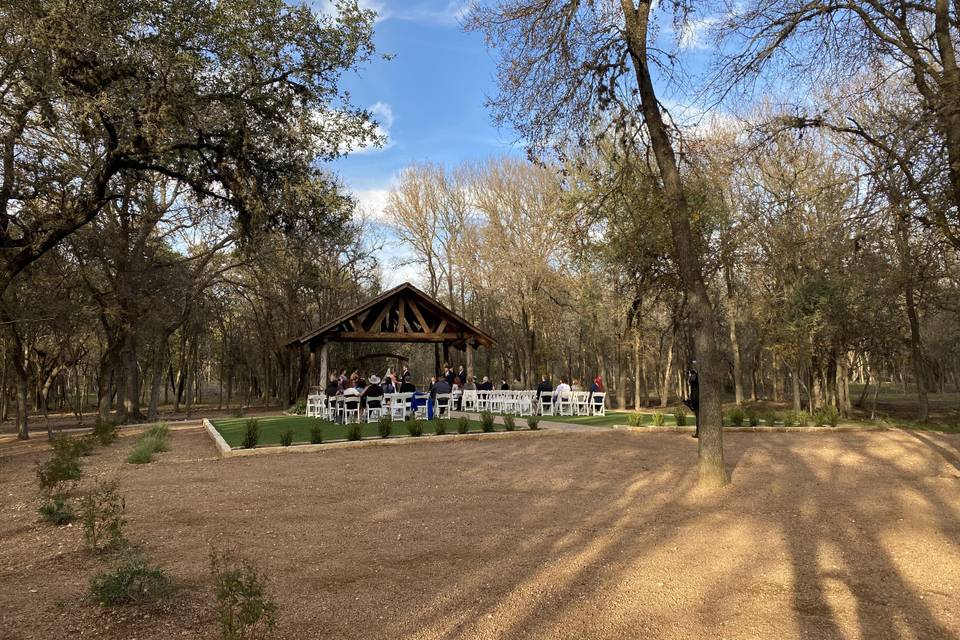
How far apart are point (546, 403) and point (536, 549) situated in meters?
13.4

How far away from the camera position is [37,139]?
40.8 ft

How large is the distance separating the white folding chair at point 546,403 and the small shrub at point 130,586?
47.3 feet

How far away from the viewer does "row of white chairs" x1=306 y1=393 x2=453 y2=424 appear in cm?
1540

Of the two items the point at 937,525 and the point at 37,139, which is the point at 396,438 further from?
the point at 37,139

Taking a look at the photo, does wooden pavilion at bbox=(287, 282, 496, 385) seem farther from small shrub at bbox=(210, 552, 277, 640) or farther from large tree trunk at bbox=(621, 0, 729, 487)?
small shrub at bbox=(210, 552, 277, 640)

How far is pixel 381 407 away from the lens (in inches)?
615

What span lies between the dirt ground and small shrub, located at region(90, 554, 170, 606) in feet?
0.33

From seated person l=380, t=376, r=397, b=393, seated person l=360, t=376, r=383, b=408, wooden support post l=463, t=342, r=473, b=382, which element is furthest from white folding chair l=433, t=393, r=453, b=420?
wooden support post l=463, t=342, r=473, b=382

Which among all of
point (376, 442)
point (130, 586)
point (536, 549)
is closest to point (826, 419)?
point (376, 442)

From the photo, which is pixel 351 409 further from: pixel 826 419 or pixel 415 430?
pixel 826 419

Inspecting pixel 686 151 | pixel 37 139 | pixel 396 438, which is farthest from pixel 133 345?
pixel 686 151

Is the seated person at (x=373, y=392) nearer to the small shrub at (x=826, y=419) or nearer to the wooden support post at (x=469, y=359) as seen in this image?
the wooden support post at (x=469, y=359)

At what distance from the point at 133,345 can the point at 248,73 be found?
16194mm

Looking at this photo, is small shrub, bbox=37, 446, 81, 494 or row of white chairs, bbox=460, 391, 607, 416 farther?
row of white chairs, bbox=460, 391, 607, 416
